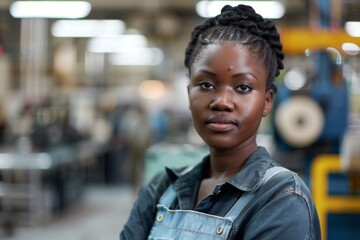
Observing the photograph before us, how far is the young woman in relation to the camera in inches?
50.4

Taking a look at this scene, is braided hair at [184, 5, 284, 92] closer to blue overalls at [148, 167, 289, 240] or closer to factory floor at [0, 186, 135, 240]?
blue overalls at [148, 167, 289, 240]

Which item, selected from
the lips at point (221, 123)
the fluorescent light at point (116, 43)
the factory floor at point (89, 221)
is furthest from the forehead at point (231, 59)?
the fluorescent light at point (116, 43)

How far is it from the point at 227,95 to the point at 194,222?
11.1 inches

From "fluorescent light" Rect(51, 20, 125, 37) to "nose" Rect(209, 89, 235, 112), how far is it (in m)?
10.6

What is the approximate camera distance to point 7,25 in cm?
1352

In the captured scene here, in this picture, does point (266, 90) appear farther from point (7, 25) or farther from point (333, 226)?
point (7, 25)

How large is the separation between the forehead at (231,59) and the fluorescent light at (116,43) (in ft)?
42.1

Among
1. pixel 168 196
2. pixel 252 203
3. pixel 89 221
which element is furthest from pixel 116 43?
pixel 252 203

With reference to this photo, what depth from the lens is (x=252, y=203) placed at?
4.28 ft

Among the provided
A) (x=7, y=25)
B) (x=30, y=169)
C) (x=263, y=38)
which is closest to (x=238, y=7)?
(x=263, y=38)

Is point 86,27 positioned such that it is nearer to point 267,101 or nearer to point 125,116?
point 125,116

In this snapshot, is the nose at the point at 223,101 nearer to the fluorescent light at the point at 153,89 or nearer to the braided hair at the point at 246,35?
the braided hair at the point at 246,35

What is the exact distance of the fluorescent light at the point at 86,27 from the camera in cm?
1191

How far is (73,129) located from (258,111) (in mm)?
8785
